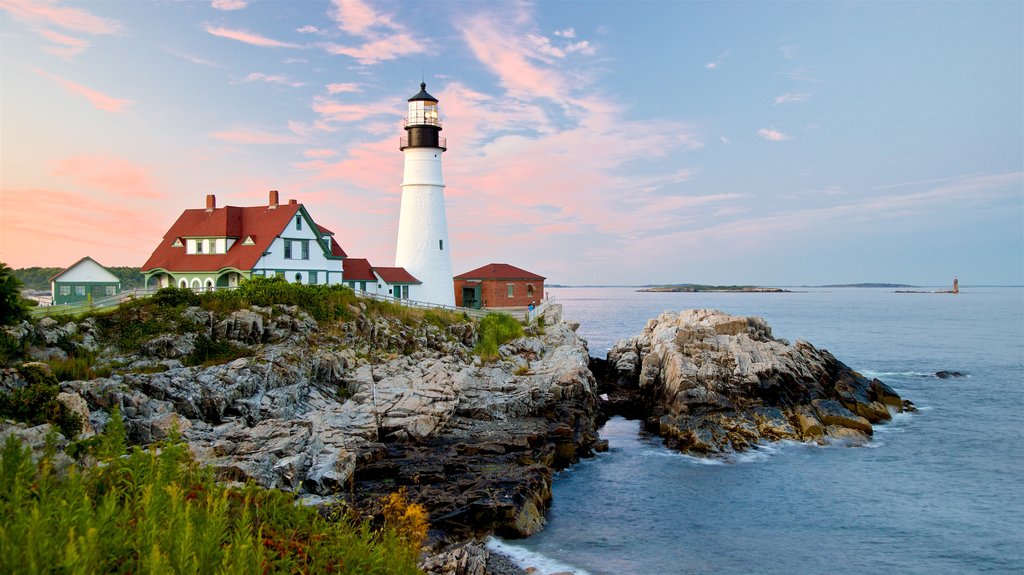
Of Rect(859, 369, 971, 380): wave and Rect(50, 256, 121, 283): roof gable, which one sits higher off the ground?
Rect(50, 256, 121, 283): roof gable

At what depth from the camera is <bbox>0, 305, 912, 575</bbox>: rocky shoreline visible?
15.6 meters

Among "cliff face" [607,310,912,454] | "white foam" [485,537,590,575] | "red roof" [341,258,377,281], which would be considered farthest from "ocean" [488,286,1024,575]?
"red roof" [341,258,377,281]

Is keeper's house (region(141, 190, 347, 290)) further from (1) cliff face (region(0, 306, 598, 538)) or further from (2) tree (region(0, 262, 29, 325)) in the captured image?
(2) tree (region(0, 262, 29, 325))

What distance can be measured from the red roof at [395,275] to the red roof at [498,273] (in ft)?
25.5

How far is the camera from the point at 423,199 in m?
40.6

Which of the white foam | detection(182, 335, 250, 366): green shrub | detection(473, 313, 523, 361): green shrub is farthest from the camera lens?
detection(473, 313, 523, 361): green shrub

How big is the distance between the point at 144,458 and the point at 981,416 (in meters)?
34.7

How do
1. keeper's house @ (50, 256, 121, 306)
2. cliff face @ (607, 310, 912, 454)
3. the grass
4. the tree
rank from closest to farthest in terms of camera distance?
the grass, the tree, cliff face @ (607, 310, 912, 454), keeper's house @ (50, 256, 121, 306)

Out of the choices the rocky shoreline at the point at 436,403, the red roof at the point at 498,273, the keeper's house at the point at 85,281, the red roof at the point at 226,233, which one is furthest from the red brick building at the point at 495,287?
the keeper's house at the point at 85,281

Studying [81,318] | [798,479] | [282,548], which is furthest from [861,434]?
[81,318]

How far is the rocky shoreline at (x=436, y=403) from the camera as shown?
51.2ft

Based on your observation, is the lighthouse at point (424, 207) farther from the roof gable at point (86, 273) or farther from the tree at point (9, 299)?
the tree at point (9, 299)

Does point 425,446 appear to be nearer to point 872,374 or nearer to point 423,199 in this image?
point 423,199

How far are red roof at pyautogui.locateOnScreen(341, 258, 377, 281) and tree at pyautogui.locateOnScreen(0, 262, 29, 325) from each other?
21718 millimetres
